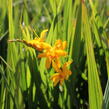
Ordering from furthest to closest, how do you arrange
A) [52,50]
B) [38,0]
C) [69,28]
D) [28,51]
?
1. [38,0]
2. [69,28]
3. [28,51]
4. [52,50]

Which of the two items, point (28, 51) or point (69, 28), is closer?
point (28, 51)

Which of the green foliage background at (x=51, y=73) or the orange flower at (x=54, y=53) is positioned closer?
the orange flower at (x=54, y=53)

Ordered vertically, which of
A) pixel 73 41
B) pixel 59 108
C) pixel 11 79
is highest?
pixel 73 41

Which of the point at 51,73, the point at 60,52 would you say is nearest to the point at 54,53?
the point at 60,52

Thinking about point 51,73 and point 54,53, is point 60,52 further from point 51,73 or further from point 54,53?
point 51,73

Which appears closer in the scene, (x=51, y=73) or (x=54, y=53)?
(x=54, y=53)

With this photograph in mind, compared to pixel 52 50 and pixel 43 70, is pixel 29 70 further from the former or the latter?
pixel 52 50

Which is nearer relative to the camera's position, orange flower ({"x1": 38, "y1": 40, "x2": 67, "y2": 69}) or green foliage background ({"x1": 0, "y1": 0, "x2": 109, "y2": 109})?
orange flower ({"x1": 38, "y1": 40, "x2": 67, "y2": 69})

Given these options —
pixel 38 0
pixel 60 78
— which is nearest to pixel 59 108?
pixel 60 78

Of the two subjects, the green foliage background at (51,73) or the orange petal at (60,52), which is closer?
the orange petal at (60,52)

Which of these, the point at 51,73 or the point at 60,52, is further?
the point at 51,73

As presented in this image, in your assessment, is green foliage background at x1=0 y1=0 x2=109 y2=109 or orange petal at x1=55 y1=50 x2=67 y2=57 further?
green foliage background at x1=0 y1=0 x2=109 y2=109
